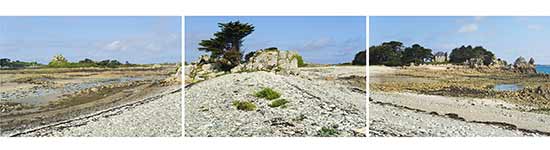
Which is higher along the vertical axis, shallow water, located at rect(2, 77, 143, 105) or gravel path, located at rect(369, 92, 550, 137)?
shallow water, located at rect(2, 77, 143, 105)

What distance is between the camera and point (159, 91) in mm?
7469

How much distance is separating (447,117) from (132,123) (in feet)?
8.90

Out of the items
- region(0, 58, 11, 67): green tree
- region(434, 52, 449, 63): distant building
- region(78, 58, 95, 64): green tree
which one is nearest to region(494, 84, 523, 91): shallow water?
region(434, 52, 449, 63): distant building

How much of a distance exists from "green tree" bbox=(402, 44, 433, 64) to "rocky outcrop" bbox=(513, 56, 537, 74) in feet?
2.45

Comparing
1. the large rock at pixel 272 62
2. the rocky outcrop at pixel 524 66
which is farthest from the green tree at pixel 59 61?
the rocky outcrop at pixel 524 66

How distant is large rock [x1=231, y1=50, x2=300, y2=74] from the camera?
7395 millimetres

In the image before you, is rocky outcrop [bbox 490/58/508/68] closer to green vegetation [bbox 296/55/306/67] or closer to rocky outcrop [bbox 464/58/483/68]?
rocky outcrop [bbox 464/58/483/68]

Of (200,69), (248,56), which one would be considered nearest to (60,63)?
(200,69)

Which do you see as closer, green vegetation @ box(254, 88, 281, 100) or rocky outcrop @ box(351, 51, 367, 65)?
rocky outcrop @ box(351, 51, 367, 65)
